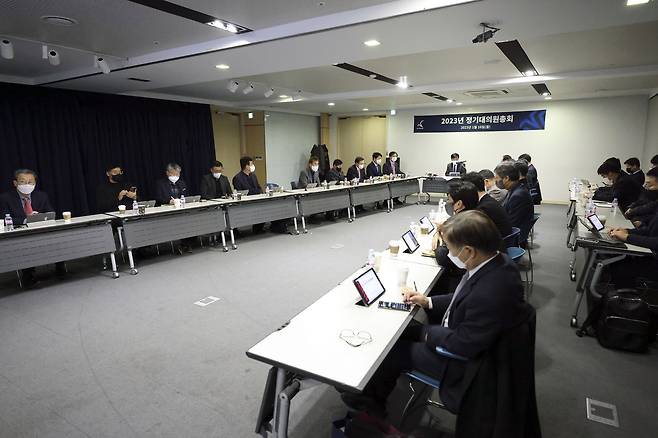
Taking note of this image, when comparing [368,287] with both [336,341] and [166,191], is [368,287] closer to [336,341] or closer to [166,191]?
[336,341]

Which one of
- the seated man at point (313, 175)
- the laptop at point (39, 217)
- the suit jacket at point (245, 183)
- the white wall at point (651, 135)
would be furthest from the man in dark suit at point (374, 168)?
the laptop at point (39, 217)

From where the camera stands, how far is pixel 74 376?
2461 millimetres

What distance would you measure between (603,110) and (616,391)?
9.38m

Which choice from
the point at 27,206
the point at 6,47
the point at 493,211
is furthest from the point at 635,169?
the point at 27,206

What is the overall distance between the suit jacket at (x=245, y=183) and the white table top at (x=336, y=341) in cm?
493

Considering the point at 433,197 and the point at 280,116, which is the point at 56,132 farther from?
the point at 433,197

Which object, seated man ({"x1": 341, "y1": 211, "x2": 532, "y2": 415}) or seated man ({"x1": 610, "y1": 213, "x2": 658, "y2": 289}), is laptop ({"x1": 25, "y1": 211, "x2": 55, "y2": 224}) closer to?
seated man ({"x1": 341, "y1": 211, "x2": 532, "y2": 415})

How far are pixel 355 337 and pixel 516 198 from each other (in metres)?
2.91

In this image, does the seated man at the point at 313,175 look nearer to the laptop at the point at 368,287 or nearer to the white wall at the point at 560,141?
the white wall at the point at 560,141

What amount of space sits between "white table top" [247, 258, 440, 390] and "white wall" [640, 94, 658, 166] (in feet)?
28.2

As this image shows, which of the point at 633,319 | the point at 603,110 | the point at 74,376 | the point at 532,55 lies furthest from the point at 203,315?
the point at 603,110

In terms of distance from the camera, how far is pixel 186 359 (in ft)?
8.71

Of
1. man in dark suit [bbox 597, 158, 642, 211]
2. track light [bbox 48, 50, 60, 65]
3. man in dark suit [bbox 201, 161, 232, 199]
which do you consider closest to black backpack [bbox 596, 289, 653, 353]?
man in dark suit [bbox 597, 158, 642, 211]

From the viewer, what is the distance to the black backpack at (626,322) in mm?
2680
